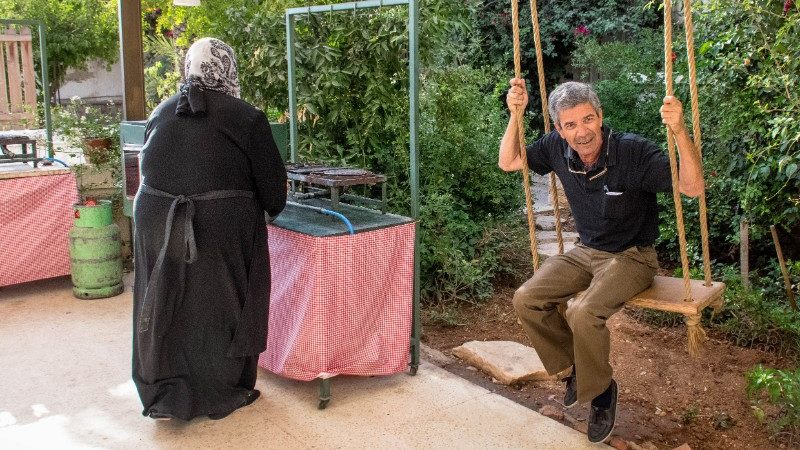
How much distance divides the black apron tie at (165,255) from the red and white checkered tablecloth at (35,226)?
98.2 inches

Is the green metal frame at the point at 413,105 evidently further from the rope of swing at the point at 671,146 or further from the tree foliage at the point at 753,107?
the tree foliage at the point at 753,107

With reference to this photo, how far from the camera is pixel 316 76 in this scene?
530cm

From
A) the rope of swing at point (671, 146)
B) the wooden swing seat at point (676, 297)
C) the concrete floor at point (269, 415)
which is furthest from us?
the concrete floor at point (269, 415)

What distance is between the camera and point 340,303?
12.6ft

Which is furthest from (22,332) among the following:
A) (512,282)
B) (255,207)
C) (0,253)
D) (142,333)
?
(512,282)

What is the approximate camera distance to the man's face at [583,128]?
3.53m

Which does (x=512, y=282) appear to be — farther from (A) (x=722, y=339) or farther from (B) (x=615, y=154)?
(B) (x=615, y=154)

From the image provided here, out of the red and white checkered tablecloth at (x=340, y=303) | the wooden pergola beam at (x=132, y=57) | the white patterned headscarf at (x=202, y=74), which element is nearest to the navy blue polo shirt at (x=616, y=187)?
the red and white checkered tablecloth at (x=340, y=303)

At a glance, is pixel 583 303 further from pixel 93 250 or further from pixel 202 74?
pixel 93 250

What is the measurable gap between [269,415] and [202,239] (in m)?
0.91

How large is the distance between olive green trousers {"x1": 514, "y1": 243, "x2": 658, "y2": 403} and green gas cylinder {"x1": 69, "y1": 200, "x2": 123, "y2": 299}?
3.25m

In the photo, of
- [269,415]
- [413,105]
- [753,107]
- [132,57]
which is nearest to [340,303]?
[269,415]

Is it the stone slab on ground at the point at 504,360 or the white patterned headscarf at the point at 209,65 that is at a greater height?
the white patterned headscarf at the point at 209,65

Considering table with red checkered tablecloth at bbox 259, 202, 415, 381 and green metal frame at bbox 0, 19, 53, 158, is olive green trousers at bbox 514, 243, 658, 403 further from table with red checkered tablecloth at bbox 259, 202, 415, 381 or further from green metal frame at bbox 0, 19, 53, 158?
green metal frame at bbox 0, 19, 53, 158
